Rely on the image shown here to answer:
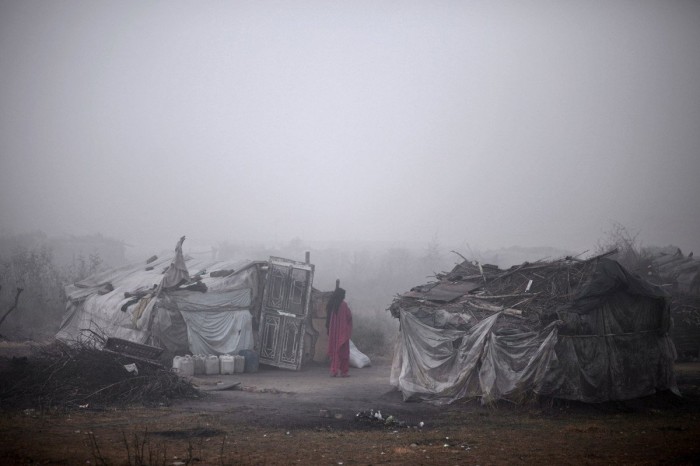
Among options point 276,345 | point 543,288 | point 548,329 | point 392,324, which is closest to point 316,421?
point 548,329

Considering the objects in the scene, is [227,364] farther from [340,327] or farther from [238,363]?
[340,327]

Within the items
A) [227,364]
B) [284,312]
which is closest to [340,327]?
[284,312]

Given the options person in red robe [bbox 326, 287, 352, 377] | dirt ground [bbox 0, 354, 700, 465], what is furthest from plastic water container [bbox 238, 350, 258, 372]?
dirt ground [bbox 0, 354, 700, 465]

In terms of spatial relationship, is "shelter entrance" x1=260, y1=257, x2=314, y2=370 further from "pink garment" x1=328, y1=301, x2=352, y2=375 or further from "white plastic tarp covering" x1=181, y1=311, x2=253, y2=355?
"pink garment" x1=328, y1=301, x2=352, y2=375

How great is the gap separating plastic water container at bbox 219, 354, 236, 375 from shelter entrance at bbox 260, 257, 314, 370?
1.40m

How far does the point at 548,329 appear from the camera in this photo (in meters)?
10.0

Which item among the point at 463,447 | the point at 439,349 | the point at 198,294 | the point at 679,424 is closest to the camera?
the point at 463,447

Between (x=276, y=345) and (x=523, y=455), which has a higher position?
(x=523, y=455)

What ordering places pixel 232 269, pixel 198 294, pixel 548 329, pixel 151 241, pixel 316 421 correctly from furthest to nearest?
pixel 151 241, pixel 232 269, pixel 198 294, pixel 548 329, pixel 316 421

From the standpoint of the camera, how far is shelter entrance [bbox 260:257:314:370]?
16.1 meters

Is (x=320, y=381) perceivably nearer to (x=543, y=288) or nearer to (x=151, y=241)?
(x=543, y=288)

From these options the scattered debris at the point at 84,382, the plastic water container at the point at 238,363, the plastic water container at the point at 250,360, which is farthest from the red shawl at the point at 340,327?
the scattered debris at the point at 84,382

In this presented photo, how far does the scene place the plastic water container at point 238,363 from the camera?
1497 centimetres

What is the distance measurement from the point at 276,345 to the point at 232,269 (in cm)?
286
